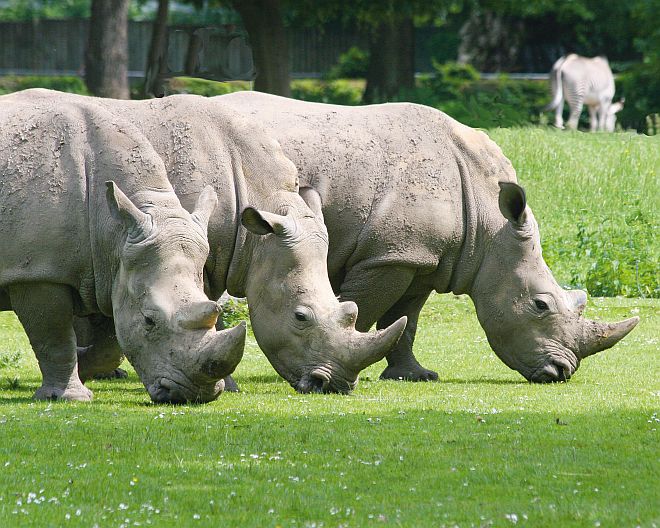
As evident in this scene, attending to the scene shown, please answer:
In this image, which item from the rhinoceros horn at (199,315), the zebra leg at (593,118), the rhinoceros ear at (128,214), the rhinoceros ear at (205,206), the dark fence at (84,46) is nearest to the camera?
the rhinoceros horn at (199,315)

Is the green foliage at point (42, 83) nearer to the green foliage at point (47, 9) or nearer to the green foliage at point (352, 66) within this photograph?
the green foliage at point (352, 66)

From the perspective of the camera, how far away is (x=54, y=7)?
74.1 m

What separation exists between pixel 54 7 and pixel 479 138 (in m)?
63.7

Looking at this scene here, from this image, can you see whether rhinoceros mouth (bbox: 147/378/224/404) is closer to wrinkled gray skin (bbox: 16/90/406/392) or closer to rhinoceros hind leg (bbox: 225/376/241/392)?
wrinkled gray skin (bbox: 16/90/406/392)

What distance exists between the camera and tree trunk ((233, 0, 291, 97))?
2944cm

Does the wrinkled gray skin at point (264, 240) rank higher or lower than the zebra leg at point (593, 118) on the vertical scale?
higher

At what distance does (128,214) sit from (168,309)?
0.77 m

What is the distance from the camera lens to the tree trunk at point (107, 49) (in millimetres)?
28078

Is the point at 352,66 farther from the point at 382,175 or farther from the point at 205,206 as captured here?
the point at 205,206

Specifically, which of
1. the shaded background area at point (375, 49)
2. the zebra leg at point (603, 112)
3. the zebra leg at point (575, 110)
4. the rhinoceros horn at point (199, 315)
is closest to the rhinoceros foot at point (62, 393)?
the rhinoceros horn at point (199, 315)

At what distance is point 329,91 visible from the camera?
123 feet

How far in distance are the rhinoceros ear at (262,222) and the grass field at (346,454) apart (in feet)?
4.17

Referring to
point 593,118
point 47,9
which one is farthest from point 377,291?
point 47,9

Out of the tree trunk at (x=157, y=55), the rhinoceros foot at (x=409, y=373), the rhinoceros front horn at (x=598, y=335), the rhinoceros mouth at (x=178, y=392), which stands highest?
the rhinoceros mouth at (x=178, y=392)
